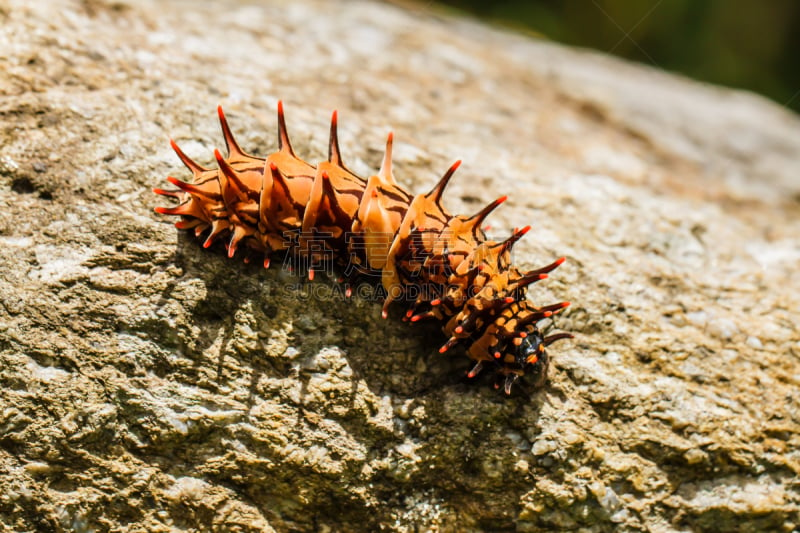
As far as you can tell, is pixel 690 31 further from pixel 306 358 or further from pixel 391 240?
pixel 306 358

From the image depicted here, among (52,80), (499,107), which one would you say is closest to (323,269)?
(52,80)

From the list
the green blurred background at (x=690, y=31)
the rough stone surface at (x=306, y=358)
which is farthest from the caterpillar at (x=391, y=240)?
the green blurred background at (x=690, y=31)

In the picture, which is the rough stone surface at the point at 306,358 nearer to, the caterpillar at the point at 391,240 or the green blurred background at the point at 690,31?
the caterpillar at the point at 391,240

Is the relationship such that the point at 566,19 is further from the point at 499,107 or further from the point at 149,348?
the point at 149,348

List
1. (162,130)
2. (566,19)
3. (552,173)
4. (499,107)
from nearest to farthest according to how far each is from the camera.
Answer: (162,130) → (552,173) → (499,107) → (566,19)

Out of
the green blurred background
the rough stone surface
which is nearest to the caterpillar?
the rough stone surface
